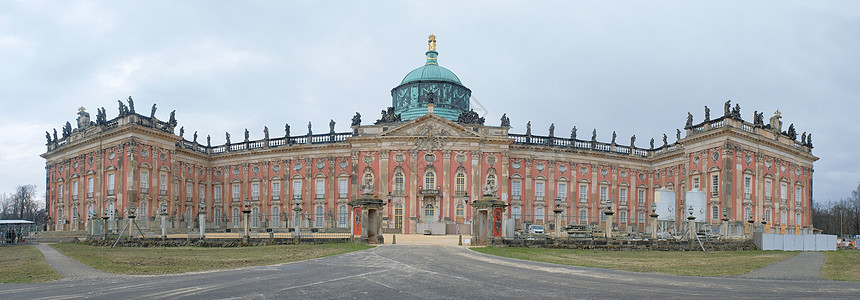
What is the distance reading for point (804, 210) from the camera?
6275 centimetres

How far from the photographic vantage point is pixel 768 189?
185 ft

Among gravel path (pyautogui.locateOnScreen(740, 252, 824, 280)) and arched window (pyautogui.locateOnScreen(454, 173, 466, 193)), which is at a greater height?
arched window (pyautogui.locateOnScreen(454, 173, 466, 193))

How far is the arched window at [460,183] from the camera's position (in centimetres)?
5906

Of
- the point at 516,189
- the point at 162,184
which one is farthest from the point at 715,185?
the point at 162,184

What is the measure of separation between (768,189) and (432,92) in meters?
33.0

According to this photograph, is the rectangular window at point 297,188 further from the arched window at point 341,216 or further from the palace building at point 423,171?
the arched window at point 341,216

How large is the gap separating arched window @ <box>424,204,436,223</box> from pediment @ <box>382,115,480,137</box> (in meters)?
6.83

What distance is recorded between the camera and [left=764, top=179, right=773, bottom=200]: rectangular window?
5609 centimetres

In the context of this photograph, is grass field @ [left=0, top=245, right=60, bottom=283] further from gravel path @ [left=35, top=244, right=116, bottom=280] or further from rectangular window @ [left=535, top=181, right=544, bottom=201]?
rectangular window @ [left=535, top=181, right=544, bottom=201]

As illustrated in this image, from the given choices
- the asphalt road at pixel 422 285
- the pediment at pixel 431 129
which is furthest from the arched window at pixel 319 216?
A: the asphalt road at pixel 422 285

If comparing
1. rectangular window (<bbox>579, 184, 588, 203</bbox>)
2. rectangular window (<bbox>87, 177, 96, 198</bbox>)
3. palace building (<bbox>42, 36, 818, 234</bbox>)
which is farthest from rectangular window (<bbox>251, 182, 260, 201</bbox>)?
rectangular window (<bbox>579, 184, 588, 203</bbox>)

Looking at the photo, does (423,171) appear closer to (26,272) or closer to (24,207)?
(26,272)

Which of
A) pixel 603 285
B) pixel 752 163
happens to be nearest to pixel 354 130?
pixel 752 163

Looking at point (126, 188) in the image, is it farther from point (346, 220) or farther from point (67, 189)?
point (346, 220)
